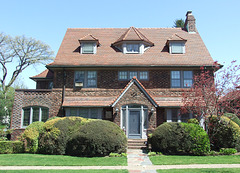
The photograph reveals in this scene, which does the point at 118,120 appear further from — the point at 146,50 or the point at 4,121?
the point at 4,121

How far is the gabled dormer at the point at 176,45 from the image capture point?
19.8 metres

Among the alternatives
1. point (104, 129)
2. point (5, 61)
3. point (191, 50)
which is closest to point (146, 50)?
point (191, 50)

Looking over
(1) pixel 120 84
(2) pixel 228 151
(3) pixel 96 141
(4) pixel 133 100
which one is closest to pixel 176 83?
(4) pixel 133 100

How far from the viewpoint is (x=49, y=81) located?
21.1 m

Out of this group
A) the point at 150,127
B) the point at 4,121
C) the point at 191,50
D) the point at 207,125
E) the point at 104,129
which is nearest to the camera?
the point at 104,129

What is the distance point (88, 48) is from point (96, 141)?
10.6m

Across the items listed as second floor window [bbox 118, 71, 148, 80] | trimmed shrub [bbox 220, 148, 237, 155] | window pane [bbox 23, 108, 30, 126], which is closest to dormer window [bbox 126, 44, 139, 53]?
second floor window [bbox 118, 71, 148, 80]

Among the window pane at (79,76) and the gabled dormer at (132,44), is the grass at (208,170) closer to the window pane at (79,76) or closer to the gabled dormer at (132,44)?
the window pane at (79,76)

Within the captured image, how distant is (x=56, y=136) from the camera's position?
12.3 meters

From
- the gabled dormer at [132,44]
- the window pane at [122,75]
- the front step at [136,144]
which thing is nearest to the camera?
the front step at [136,144]

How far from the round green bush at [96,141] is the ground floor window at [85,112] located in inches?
190

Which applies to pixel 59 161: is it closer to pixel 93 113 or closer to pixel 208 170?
pixel 208 170

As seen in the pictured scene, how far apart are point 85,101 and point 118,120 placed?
3.41 m

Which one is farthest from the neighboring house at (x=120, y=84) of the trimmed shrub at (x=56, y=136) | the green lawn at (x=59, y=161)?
the green lawn at (x=59, y=161)
